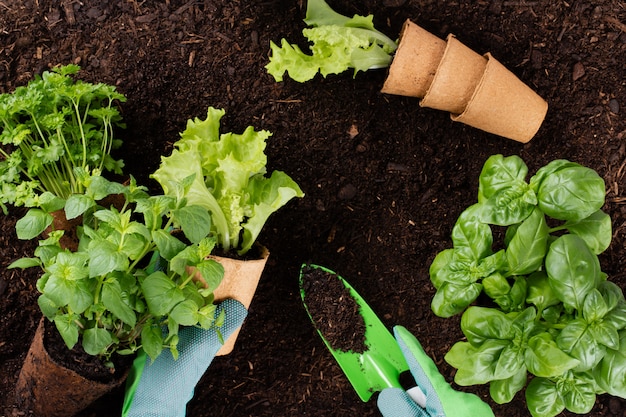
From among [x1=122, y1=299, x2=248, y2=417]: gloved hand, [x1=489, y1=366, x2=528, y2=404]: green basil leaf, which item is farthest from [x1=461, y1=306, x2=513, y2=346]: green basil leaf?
[x1=122, y1=299, x2=248, y2=417]: gloved hand

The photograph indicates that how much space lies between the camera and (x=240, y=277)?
5.59ft

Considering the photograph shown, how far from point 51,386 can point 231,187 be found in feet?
2.25

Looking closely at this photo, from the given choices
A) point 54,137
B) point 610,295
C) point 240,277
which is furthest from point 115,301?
point 610,295

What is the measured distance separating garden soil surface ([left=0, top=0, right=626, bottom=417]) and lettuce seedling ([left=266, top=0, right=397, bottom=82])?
143 mm

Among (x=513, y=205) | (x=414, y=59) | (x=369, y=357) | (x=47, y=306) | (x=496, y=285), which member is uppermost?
(x=414, y=59)

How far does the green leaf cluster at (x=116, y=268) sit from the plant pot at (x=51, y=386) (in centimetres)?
12

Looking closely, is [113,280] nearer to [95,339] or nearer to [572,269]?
[95,339]

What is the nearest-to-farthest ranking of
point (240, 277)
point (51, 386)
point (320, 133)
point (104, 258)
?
point (104, 258)
point (51, 386)
point (240, 277)
point (320, 133)

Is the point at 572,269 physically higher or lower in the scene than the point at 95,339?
higher

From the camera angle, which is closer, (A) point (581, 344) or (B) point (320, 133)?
(A) point (581, 344)

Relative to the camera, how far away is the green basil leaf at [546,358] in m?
1.29

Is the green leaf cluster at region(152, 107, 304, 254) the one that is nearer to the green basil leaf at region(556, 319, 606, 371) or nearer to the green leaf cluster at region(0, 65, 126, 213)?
the green leaf cluster at region(0, 65, 126, 213)

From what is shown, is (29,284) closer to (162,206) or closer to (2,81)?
(2,81)

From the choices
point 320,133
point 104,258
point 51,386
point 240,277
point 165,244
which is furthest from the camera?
point 320,133
